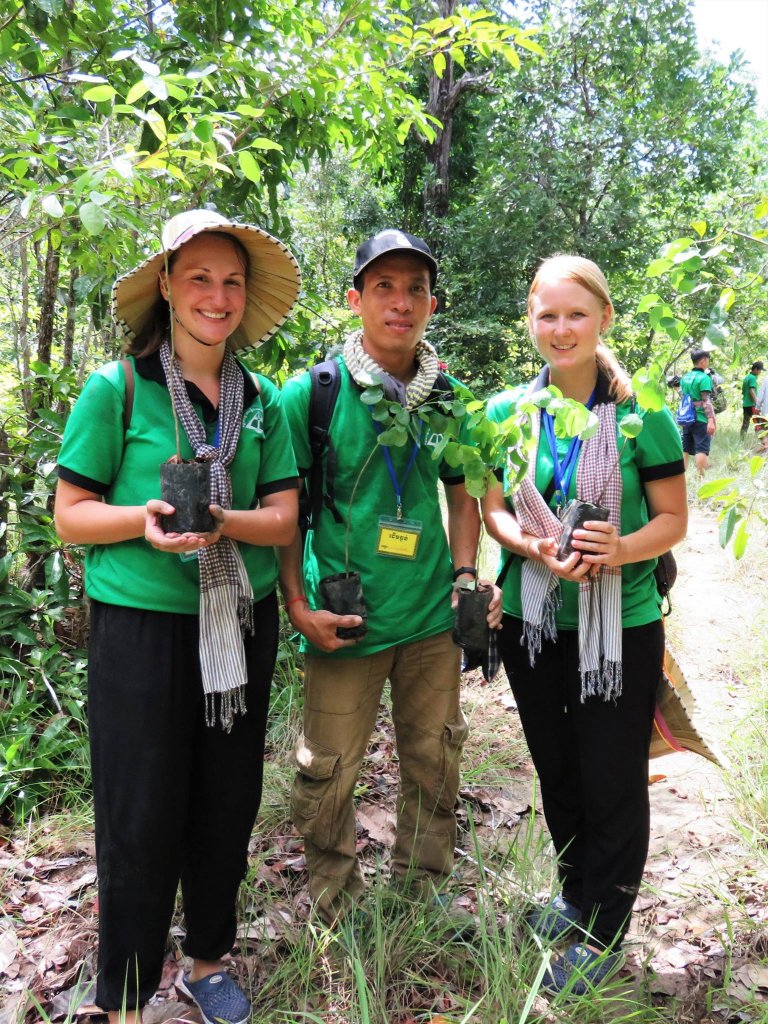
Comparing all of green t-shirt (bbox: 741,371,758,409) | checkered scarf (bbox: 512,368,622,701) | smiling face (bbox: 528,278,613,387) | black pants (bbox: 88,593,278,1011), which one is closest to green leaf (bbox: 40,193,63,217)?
black pants (bbox: 88,593,278,1011)

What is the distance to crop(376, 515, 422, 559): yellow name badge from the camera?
7.64ft

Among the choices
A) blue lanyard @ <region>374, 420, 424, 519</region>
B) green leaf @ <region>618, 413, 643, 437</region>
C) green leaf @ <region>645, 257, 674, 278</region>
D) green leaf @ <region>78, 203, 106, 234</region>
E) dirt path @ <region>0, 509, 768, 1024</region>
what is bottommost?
dirt path @ <region>0, 509, 768, 1024</region>

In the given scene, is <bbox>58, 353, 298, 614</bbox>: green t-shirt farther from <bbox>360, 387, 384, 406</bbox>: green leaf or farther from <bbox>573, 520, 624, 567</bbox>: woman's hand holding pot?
<bbox>573, 520, 624, 567</bbox>: woman's hand holding pot

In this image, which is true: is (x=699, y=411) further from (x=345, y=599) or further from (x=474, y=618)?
(x=345, y=599)

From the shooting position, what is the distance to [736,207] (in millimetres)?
1765

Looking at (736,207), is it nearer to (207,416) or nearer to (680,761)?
(207,416)

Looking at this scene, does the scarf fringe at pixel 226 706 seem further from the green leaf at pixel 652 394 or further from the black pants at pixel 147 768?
the green leaf at pixel 652 394

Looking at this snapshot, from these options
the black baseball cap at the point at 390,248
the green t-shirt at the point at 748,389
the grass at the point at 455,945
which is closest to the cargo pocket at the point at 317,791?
the grass at the point at 455,945

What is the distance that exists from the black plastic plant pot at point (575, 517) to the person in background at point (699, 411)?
8017mm

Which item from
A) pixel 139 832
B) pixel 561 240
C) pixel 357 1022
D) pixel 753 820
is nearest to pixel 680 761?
pixel 753 820

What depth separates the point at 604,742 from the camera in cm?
216

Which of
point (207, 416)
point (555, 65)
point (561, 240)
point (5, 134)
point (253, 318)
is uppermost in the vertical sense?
point (555, 65)

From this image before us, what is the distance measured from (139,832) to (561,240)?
10.5m

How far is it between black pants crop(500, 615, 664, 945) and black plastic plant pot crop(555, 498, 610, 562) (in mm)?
327
